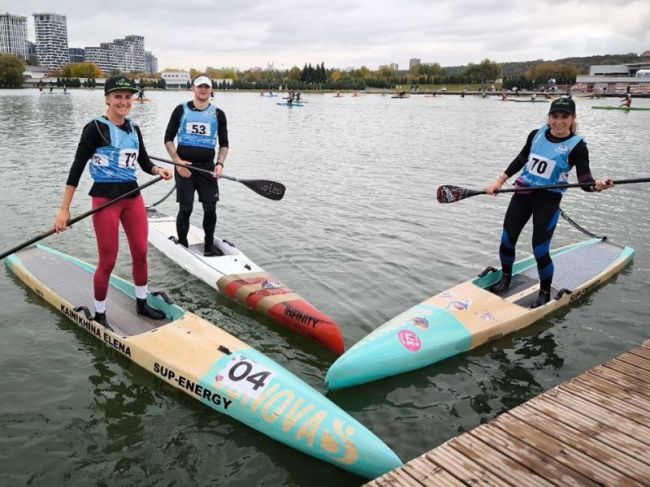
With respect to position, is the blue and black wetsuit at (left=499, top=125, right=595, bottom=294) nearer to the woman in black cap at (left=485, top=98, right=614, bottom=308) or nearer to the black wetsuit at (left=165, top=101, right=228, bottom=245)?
the woman in black cap at (left=485, top=98, right=614, bottom=308)

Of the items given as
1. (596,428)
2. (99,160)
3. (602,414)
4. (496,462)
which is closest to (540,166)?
(602,414)

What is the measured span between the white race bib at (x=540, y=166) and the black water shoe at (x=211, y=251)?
4820mm

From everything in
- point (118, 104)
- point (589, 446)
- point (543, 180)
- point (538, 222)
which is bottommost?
point (589, 446)

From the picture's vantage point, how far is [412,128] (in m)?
35.0

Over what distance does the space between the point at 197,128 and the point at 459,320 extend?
4.58 meters

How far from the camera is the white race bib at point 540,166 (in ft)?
20.8

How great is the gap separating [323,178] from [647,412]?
13.2 metres

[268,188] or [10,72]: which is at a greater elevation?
[10,72]

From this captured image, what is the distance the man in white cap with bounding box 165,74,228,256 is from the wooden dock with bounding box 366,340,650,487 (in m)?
5.15

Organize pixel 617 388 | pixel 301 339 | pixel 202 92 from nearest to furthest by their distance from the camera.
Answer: pixel 617 388, pixel 301 339, pixel 202 92

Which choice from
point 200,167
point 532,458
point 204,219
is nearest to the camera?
point 532,458

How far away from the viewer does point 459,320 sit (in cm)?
621

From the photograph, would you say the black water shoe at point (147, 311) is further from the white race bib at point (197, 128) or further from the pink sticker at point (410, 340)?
the pink sticker at point (410, 340)

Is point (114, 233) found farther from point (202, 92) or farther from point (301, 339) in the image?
point (202, 92)
